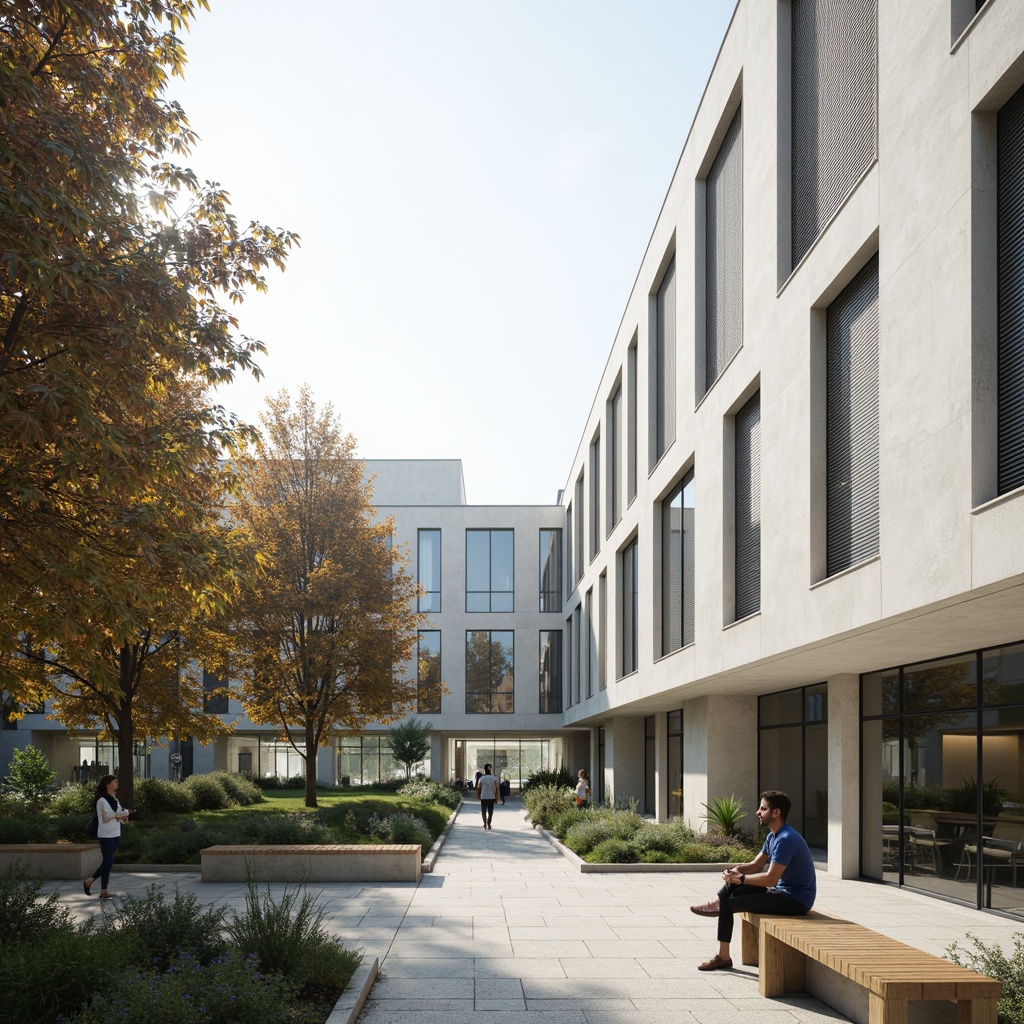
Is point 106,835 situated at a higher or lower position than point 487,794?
higher

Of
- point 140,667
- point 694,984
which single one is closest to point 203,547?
point 694,984

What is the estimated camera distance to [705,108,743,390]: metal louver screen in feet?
56.3

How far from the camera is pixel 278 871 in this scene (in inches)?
584

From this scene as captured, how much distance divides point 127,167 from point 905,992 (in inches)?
345

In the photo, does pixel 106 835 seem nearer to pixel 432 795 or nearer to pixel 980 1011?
pixel 980 1011

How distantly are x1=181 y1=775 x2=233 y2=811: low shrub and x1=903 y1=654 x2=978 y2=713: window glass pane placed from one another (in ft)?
68.6

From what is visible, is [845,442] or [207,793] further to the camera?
[207,793]

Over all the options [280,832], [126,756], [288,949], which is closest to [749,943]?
[288,949]

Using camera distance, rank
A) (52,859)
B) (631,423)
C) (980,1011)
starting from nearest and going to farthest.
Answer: (980,1011)
(52,859)
(631,423)

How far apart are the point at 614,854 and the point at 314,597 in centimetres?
1391

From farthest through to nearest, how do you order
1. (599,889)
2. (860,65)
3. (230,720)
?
(230,720) < (599,889) < (860,65)

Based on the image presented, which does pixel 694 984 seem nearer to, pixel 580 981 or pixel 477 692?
pixel 580 981

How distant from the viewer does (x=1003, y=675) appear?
12195mm

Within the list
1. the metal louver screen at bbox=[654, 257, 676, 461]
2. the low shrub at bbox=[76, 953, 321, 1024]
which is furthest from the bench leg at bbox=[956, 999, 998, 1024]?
the metal louver screen at bbox=[654, 257, 676, 461]
